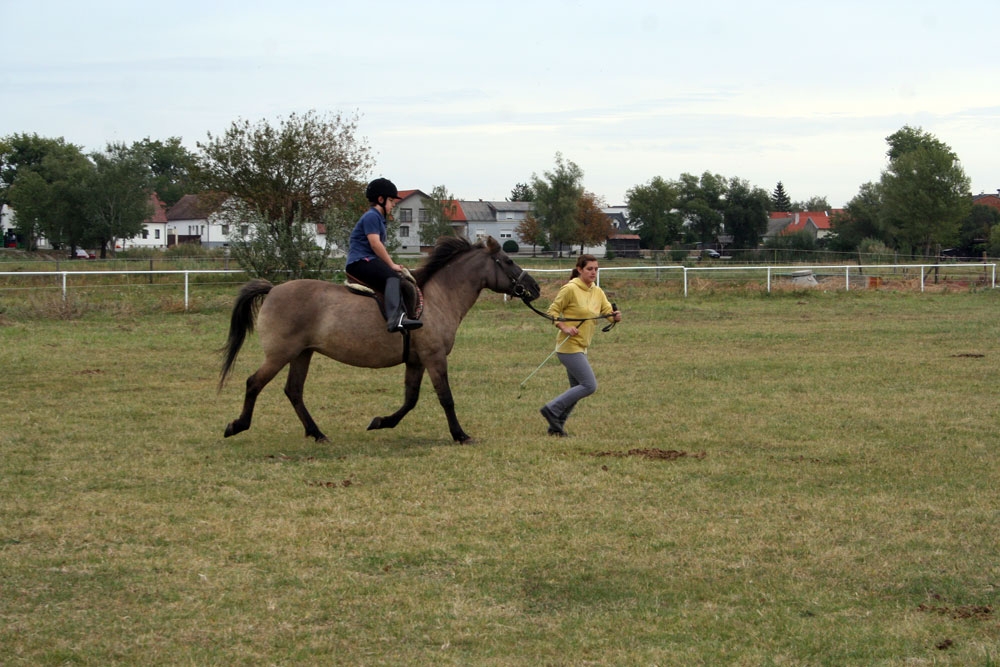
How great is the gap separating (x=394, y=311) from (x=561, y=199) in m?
63.4

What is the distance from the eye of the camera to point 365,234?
9242 millimetres

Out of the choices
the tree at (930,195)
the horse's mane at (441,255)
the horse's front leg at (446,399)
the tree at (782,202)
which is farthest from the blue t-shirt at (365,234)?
the tree at (782,202)

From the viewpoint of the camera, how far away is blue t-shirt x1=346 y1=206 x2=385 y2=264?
9.16m

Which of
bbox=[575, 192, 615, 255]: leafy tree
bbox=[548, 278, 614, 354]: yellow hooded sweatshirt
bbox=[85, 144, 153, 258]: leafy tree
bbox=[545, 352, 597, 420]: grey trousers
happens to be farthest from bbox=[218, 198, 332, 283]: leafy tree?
bbox=[575, 192, 615, 255]: leafy tree

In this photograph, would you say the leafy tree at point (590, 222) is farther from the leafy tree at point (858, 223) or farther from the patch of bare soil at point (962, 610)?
the patch of bare soil at point (962, 610)

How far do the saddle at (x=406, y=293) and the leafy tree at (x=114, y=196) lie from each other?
5842 cm

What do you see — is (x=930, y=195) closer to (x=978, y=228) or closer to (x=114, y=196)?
(x=978, y=228)

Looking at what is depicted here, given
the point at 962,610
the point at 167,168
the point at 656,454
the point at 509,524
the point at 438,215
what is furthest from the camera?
the point at 167,168

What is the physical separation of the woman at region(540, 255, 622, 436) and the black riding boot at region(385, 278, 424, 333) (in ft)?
4.96

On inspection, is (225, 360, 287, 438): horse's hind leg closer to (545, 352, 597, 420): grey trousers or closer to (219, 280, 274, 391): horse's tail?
(219, 280, 274, 391): horse's tail

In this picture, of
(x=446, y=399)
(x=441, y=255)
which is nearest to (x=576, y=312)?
(x=441, y=255)

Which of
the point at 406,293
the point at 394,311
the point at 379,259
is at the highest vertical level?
the point at 379,259

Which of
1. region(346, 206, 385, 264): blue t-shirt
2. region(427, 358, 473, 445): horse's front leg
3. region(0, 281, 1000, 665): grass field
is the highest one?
region(346, 206, 385, 264): blue t-shirt

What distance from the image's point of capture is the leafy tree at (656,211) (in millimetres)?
84000
